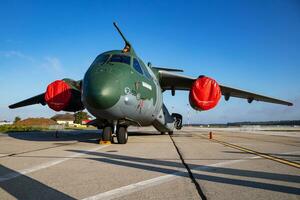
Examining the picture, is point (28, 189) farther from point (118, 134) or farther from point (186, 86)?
point (186, 86)

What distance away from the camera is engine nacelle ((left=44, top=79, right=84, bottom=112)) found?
14.8 metres

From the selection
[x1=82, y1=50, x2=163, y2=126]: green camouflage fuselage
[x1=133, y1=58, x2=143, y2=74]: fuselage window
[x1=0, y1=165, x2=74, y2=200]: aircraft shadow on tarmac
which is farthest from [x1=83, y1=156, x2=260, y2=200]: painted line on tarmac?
[x1=133, y1=58, x2=143, y2=74]: fuselage window

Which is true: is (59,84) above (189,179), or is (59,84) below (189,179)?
above

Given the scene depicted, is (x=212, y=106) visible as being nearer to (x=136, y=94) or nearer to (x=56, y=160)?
(x=136, y=94)

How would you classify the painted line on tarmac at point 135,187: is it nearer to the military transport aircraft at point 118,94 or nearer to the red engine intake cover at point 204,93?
the military transport aircraft at point 118,94

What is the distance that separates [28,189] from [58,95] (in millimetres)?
11313

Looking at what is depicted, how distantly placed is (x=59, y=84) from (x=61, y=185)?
11404 millimetres

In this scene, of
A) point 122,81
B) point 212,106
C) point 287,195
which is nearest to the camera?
point 287,195

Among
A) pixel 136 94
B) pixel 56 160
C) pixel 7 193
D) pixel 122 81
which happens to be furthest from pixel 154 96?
pixel 7 193

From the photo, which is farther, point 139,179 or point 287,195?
point 139,179

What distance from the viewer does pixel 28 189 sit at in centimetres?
391

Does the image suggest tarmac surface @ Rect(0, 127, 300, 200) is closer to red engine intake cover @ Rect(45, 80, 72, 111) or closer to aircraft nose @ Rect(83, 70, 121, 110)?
aircraft nose @ Rect(83, 70, 121, 110)

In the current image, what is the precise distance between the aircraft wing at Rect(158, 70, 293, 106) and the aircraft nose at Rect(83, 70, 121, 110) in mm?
8388

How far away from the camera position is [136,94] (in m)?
10.9
